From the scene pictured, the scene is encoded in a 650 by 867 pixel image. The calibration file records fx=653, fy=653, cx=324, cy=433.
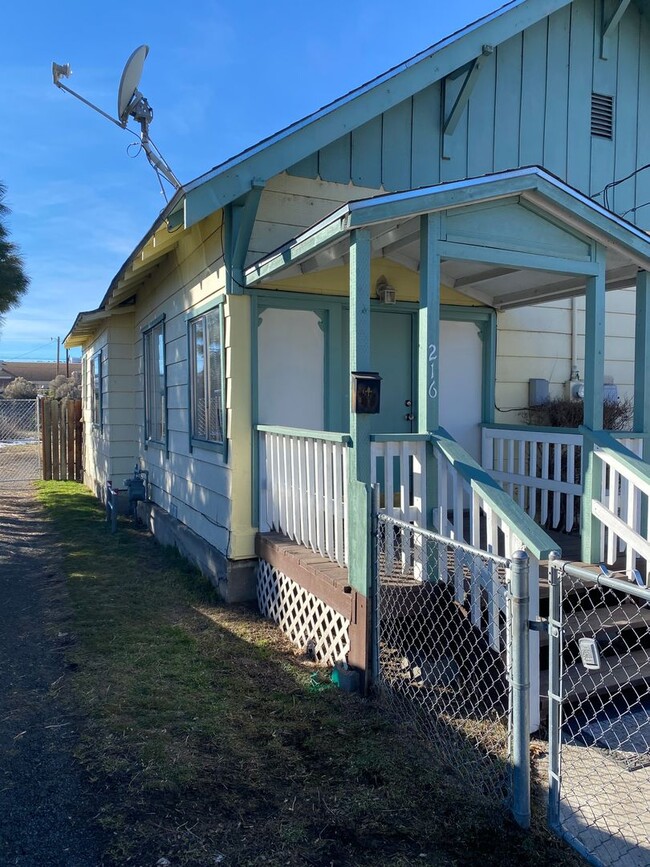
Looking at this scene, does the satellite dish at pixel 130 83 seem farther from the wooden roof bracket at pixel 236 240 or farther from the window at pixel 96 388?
the window at pixel 96 388

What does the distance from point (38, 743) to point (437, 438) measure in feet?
9.41

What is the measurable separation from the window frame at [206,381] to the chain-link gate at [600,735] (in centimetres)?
321

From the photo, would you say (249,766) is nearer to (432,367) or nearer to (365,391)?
(365,391)

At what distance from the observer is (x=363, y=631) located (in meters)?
3.97

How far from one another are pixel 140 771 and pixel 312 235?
131 inches

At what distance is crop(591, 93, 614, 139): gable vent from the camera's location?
707 cm

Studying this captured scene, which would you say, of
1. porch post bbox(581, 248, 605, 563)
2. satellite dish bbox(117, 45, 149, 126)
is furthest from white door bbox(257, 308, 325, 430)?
satellite dish bbox(117, 45, 149, 126)

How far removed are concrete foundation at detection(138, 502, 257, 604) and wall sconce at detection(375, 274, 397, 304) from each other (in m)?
2.76

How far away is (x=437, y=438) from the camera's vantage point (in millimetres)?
4234

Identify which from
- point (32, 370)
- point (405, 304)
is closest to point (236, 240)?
point (405, 304)

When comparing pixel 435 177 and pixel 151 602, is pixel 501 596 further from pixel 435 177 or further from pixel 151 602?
pixel 435 177

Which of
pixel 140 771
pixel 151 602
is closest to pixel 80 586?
pixel 151 602

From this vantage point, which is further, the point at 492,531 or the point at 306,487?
the point at 306,487

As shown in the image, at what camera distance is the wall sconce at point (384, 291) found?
629 cm
